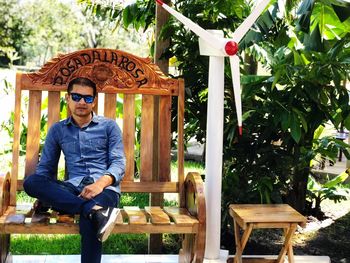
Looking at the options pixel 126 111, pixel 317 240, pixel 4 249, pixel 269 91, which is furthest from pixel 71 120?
pixel 317 240

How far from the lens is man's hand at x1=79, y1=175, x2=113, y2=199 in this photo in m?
3.67

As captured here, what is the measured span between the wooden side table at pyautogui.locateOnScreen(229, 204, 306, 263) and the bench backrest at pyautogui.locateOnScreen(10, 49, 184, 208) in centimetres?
52

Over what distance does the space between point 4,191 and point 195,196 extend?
1245mm

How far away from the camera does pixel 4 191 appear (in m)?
3.83

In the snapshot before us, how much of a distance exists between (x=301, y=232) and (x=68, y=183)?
2743 millimetres

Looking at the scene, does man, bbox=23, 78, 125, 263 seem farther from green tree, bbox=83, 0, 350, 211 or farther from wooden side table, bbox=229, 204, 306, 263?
green tree, bbox=83, 0, 350, 211

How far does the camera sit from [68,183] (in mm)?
3920

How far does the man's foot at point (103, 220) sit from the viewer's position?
3396 mm

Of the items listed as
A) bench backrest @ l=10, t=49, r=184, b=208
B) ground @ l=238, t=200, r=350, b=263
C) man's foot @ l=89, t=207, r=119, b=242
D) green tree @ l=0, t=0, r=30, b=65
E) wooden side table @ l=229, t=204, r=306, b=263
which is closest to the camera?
man's foot @ l=89, t=207, r=119, b=242

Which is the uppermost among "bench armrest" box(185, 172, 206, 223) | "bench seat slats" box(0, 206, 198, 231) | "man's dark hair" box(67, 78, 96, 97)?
"man's dark hair" box(67, 78, 96, 97)

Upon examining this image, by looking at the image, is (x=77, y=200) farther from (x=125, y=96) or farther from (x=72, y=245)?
(x=72, y=245)

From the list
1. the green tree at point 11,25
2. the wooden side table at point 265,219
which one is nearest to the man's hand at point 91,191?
the wooden side table at point 265,219

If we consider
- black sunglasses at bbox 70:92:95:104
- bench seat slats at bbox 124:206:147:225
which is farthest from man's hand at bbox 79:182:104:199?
black sunglasses at bbox 70:92:95:104

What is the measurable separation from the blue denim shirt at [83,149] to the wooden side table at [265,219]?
2.79 feet
